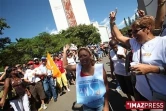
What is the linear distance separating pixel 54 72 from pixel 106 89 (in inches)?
257

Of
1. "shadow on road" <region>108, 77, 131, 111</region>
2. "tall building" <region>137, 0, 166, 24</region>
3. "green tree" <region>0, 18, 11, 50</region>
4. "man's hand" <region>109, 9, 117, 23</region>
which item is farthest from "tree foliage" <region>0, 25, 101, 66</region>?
"man's hand" <region>109, 9, 117, 23</region>

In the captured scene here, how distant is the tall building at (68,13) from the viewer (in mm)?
86875

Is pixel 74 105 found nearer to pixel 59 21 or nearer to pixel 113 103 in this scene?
A: pixel 113 103

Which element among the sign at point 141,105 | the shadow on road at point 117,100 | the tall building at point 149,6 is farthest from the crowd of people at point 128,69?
the tall building at point 149,6

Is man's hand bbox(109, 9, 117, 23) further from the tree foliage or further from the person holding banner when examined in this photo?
the tree foliage

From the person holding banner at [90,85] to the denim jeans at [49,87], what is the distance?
570cm

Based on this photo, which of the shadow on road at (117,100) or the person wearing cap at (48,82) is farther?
the person wearing cap at (48,82)

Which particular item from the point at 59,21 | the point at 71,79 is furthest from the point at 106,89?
the point at 59,21

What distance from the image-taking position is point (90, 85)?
312cm

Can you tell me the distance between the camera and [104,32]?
10925cm

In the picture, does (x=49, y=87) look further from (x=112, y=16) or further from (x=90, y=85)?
(x=112, y=16)

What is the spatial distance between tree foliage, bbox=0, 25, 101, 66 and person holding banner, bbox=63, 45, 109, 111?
61.6ft

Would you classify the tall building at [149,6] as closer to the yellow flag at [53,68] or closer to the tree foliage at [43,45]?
the yellow flag at [53,68]

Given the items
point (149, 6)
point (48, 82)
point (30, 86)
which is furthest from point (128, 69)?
point (48, 82)
